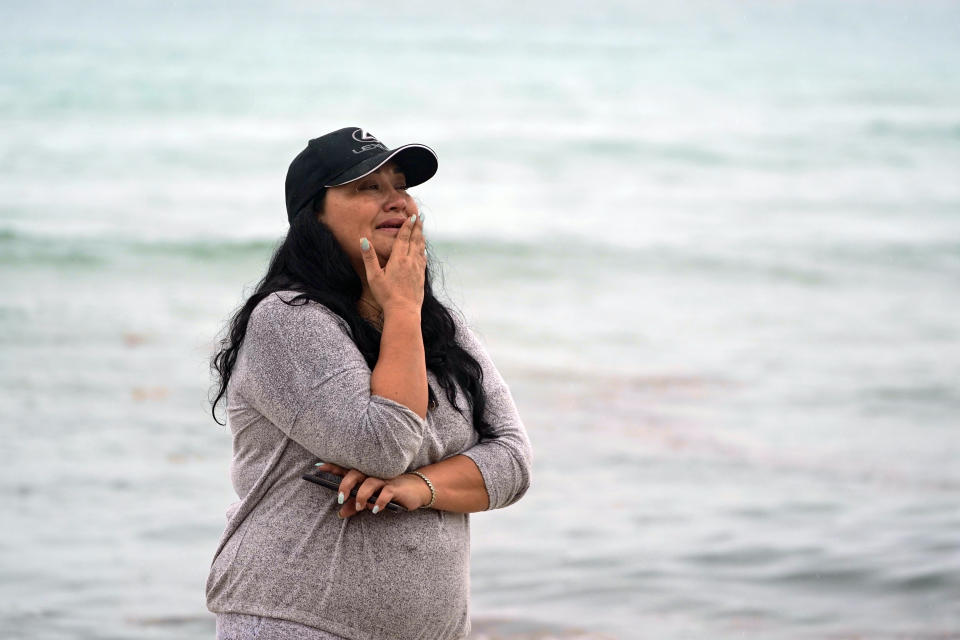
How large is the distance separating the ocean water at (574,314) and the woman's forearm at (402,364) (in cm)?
277

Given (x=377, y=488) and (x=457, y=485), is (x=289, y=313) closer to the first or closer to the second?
(x=377, y=488)

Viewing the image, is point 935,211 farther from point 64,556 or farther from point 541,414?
point 64,556

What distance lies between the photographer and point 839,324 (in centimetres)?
1178

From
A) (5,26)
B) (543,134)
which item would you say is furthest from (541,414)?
(5,26)

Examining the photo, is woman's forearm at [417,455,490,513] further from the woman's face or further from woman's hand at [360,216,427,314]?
the woman's face

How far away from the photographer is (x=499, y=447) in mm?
2383

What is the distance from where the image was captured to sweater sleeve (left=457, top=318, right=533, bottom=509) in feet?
7.67

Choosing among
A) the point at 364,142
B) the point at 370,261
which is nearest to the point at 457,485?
the point at 370,261

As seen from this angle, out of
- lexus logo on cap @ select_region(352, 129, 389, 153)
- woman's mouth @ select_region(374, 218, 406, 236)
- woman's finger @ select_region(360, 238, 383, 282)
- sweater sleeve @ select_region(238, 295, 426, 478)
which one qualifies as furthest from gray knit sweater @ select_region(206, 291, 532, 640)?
lexus logo on cap @ select_region(352, 129, 389, 153)

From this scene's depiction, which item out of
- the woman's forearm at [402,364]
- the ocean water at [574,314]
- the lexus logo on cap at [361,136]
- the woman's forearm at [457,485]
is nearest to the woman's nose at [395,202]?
the lexus logo on cap at [361,136]

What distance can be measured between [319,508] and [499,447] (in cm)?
40

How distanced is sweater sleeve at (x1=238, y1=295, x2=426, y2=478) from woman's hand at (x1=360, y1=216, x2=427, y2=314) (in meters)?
0.11

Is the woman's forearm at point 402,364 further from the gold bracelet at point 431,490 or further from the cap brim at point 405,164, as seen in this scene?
the cap brim at point 405,164

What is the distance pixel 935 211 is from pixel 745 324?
31.4 feet
